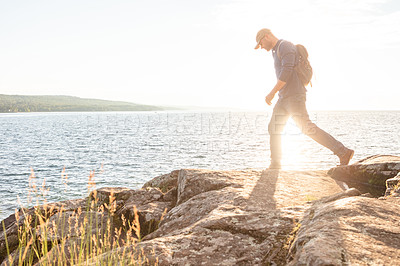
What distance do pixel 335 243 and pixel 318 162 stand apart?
76.1ft

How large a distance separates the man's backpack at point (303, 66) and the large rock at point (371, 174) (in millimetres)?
2097

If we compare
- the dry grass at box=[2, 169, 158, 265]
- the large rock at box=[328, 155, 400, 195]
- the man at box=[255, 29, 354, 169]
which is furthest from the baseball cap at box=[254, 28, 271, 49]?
the dry grass at box=[2, 169, 158, 265]

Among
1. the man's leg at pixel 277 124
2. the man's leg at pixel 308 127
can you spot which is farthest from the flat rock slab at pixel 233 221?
the man's leg at pixel 277 124

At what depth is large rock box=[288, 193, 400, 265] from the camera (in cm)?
219

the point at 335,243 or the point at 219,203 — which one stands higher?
the point at 335,243

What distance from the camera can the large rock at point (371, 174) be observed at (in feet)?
20.6

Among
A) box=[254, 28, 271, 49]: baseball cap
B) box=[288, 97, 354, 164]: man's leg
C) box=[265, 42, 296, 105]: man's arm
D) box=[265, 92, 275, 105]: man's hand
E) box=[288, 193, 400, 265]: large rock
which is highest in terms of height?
box=[254, 28, 271, 49]: baseball cap

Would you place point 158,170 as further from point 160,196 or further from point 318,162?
point 160,196

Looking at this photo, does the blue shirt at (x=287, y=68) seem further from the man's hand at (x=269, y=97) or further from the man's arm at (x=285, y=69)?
the man's hand at (x=269, y=97)

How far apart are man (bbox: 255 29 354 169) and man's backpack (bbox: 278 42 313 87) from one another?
0.08 metres

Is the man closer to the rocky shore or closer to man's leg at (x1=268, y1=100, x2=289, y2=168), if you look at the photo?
man's leg at (x1=268, y1=100, x2=289, y2=168)

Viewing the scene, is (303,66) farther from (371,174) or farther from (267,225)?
(267,225)

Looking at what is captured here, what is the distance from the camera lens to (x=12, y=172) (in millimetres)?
23875

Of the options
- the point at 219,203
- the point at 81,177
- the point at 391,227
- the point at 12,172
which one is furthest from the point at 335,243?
the point at 12,172
